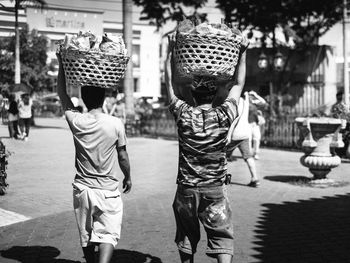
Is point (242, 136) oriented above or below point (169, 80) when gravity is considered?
below

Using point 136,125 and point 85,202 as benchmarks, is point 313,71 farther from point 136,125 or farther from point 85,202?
point 85,202

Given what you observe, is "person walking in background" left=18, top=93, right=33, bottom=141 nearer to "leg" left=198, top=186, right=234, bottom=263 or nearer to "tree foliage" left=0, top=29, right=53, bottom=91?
"tree foliage" left=0, top=29, right=53, bottom=91

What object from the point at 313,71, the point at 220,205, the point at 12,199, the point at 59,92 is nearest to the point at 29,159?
the point at 12,199

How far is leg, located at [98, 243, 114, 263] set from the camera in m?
3.93

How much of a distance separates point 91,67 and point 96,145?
0.60m

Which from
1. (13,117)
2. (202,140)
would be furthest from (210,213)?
(13,117)

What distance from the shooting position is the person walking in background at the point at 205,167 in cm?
380

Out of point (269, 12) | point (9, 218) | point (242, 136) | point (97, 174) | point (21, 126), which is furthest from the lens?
point (269, 12)

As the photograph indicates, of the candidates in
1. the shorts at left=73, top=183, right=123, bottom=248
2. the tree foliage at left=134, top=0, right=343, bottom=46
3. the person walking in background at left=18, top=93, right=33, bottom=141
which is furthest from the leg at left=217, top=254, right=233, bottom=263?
the tree foliage at left=134, top=0, right=343, bottom=46

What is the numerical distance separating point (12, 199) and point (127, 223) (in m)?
2.45

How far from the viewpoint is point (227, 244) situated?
3.81 metres

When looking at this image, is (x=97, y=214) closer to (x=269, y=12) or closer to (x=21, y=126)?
(x=21, y=126)

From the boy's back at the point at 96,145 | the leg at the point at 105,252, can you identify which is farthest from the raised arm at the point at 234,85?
the leg at the point at 105,252

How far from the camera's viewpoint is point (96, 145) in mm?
3967
